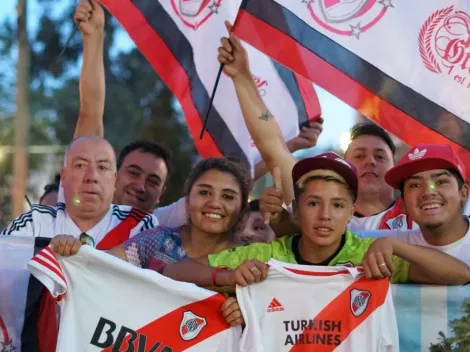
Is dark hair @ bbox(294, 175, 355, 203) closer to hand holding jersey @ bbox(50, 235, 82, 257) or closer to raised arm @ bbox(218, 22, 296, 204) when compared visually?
raised arm @ bbox(218, 22, 296, 204)

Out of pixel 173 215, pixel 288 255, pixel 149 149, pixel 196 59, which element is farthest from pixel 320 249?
pixel 196 59

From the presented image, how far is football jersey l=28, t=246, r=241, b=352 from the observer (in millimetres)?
4012

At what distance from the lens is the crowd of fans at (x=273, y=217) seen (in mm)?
4023

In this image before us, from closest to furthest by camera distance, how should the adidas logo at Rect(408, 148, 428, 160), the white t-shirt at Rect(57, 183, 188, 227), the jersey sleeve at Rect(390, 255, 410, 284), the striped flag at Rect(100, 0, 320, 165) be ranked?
the jersey sleeve at Rect(390, 255, 410, 284) → the adidas logo at Rect(408, 148, 428, 160) → the white t-shirt at Rect(57, 183, 188, 227) → the striped flag at Rect(100, 0, 320, 165)

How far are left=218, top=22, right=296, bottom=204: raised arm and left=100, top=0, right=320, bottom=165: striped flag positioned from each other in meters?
0.82

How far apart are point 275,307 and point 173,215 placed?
2.16m

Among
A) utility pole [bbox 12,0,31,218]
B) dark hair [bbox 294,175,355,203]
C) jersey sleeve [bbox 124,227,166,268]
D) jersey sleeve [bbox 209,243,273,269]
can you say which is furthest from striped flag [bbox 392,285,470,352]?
utility pole [bbox 12,0,31,218]

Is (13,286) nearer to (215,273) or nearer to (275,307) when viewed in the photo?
(215,273)

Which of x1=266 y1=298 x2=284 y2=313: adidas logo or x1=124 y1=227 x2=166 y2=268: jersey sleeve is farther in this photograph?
x1=124 y1=227 x2=166 y2=268: jersey sleeve

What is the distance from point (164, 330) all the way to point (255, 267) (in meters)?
0.52

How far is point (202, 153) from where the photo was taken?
21.8ft

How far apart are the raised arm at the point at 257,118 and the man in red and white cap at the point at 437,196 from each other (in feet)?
2.75

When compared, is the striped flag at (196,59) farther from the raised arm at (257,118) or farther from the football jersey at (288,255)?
the football jersey at (288,255)

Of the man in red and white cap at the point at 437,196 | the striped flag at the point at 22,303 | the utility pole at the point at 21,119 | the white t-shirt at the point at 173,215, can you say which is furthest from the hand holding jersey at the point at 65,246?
the utility pole at the point at 21,119
